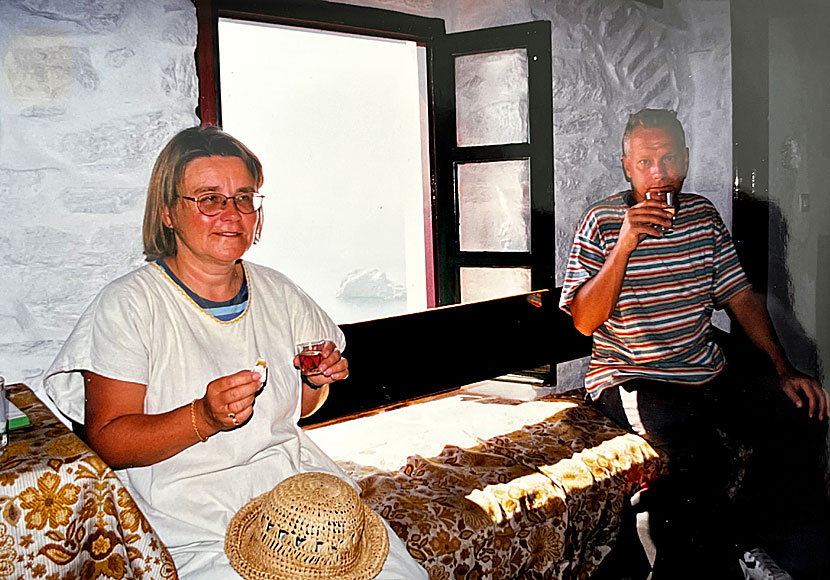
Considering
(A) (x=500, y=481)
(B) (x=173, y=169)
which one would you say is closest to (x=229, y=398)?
(B) (x=173, y=169)

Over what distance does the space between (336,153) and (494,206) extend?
2.64ft

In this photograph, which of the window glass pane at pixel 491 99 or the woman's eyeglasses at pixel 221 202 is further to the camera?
the window glass pane at pixel 491 99

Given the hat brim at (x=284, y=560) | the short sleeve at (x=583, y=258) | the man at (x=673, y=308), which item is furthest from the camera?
the short sleeve at (x=583, y=258)

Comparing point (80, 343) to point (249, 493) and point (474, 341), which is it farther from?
point (474, 341)

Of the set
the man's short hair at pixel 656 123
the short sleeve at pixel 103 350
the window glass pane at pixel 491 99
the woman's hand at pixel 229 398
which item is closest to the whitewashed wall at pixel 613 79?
the man's short hair at pixel 656 123

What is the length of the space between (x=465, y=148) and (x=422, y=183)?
8.8 inches

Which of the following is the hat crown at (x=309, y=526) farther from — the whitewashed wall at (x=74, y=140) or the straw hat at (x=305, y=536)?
the whitewashed wall at (x=74, y=140)

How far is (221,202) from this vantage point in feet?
6.45

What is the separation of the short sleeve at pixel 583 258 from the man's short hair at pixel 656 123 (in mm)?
291

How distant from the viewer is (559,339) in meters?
3.07

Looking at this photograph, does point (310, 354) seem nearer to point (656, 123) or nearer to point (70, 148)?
point (70, 148)

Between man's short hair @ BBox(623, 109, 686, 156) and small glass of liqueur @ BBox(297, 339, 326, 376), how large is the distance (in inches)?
58.4

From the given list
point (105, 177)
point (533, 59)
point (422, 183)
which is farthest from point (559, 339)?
point (105, 177)

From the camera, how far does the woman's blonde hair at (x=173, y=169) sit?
197 cm
